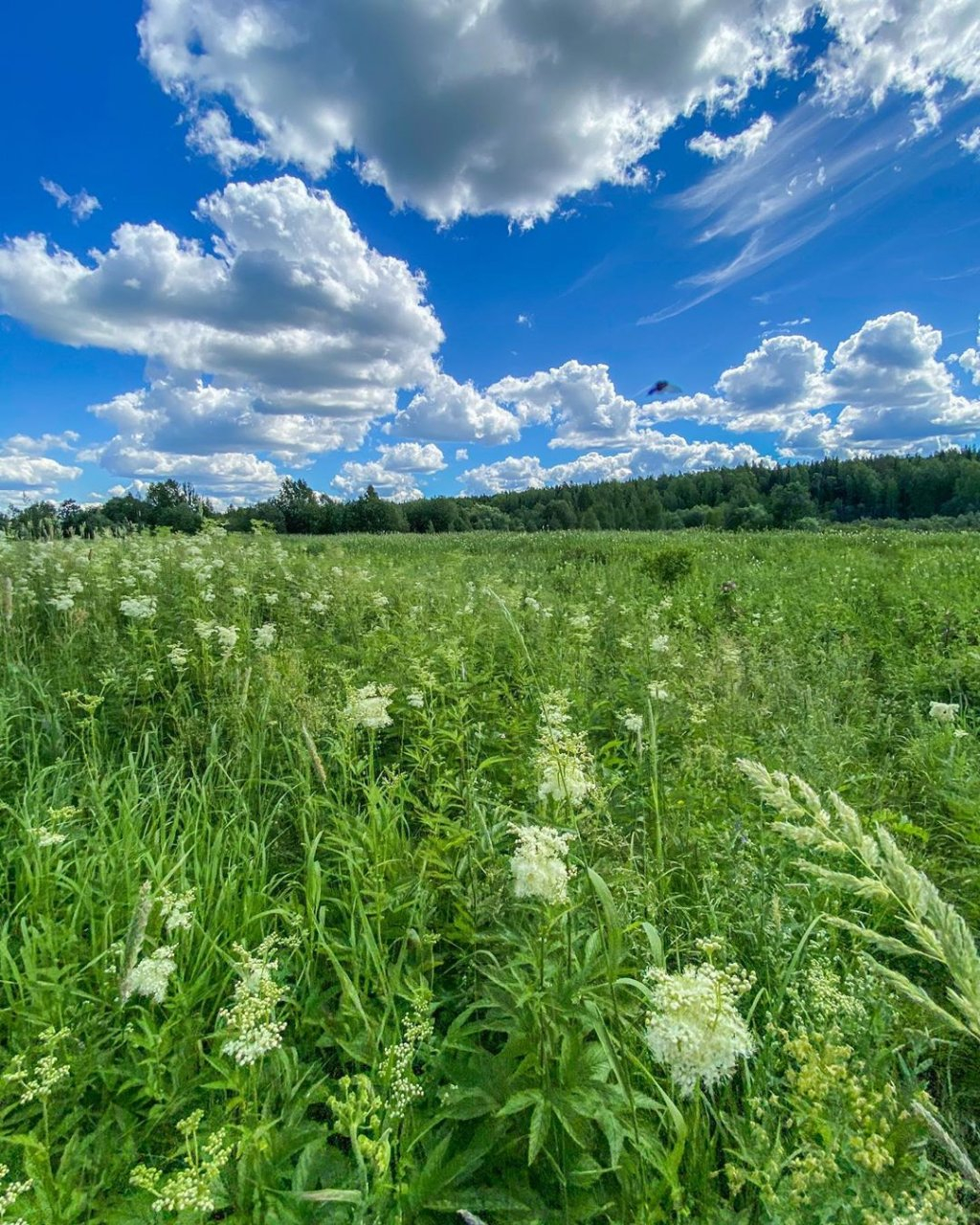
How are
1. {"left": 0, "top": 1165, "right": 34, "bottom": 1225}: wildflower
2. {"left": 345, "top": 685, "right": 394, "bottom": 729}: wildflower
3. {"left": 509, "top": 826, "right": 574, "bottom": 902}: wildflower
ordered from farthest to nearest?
{"left": 345, "top": 685, "right": 394, "bottom": 729}: wildflower, {"left": 509, "top": 826, "right": 574, "bottom": 902}: wildflower, {"left": 0, "top": 1165, "right": 34, "bottom": 1225}: wildflower

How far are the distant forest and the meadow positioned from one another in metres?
41.0

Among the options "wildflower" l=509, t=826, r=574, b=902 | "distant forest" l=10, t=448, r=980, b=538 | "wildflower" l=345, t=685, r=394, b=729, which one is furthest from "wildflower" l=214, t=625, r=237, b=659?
"distant forest" l=10, t=448, r=980, b=538

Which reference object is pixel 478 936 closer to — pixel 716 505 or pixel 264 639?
pixel 264 639

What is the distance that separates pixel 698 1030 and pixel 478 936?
93 centimetres

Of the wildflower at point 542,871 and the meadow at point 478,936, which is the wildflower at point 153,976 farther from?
the wildflower at point 542,871

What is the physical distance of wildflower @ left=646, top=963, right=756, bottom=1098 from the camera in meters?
1.25

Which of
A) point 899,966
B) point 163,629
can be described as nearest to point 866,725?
point 899,966

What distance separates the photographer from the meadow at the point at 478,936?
50.5 inches

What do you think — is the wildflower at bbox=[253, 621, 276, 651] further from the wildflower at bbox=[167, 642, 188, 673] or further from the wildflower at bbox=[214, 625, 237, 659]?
the wildflower at bbox=[167, 642, 188, 673]

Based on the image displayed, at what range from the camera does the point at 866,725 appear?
14.2ft

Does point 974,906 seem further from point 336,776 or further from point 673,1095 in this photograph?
point 336,776

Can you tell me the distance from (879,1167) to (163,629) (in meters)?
5.48

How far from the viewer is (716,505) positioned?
8388 centimetres

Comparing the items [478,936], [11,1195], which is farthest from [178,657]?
[11,1195]
